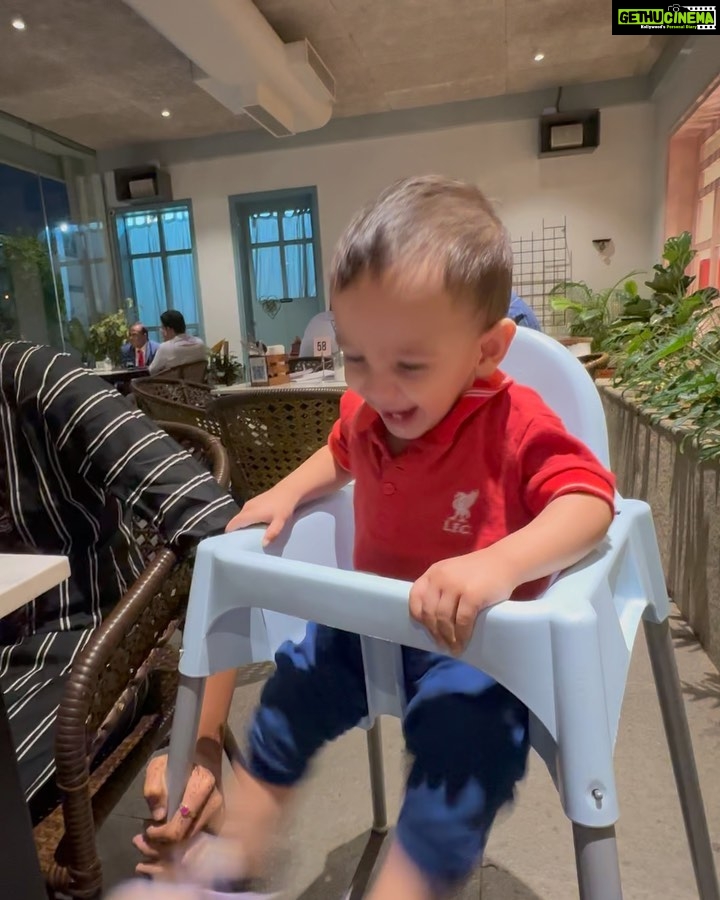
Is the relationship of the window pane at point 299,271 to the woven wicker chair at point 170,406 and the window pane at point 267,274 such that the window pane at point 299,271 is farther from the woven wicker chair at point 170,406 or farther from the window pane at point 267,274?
the woven wicker chair at point 170,406

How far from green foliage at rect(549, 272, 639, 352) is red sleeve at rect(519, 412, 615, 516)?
4255 millimetres

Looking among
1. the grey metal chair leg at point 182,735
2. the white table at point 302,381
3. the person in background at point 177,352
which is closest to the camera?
the grey metal chair leg at point 182,735

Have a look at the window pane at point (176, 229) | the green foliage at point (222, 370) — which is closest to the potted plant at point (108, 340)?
the window pane at point (176, 229)

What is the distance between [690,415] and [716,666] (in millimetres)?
704

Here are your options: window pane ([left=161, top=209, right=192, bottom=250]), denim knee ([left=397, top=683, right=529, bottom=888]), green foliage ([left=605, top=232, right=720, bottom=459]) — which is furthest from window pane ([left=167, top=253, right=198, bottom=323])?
denim knee ([left=397, top=683, right=529, bottom=888])

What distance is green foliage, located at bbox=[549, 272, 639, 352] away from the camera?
5008 millimetres

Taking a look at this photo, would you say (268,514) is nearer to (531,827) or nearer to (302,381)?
(531,827)

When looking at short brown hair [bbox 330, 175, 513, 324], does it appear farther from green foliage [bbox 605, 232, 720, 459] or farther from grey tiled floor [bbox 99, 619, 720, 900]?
green foliage [bbox 605, 232, 720, 459]

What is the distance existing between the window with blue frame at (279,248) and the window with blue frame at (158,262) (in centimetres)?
63

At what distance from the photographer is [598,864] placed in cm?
47

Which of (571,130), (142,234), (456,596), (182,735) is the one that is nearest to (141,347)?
(142,234)

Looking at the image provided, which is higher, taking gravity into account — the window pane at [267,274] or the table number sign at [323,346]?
the window pane at [267,274]

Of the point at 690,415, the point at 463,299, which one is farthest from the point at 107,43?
the point at 463,299

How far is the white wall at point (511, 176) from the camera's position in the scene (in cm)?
597
